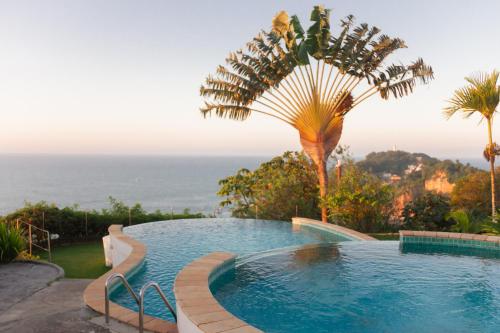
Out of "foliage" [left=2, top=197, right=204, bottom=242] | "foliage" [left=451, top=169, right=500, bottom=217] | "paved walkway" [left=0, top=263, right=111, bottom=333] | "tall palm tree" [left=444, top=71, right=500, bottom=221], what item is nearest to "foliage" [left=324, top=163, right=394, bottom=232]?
"foliage" [left=451, top=169, right=500, bottom=217]

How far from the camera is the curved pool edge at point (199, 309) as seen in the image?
4445mm

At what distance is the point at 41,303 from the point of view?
704 centimetres

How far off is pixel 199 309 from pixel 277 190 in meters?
15.1

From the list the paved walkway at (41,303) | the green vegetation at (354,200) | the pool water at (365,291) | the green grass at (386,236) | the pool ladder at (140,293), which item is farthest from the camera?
the green vegetation at (354,200)

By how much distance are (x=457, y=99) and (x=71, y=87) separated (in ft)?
126

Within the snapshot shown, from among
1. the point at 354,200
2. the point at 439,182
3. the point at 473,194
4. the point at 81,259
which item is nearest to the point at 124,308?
the point at 81,259

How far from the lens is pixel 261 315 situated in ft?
21.2

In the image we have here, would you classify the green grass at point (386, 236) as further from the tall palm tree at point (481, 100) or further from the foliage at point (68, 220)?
the foliage at point (68, 220)

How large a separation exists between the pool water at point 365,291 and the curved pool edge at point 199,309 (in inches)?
35.4

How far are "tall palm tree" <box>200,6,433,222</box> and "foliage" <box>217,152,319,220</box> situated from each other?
2055 millimetres

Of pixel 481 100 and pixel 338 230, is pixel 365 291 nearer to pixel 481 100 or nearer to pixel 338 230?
pixel 338 230

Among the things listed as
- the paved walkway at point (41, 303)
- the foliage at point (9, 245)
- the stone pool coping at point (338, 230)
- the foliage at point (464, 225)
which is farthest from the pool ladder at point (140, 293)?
the foliage at point (464, 225)

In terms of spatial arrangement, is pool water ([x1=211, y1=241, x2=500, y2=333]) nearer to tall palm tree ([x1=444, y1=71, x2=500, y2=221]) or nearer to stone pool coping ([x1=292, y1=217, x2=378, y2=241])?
stone pool coping ([x1=292, y1=217, x2=378, y2=241])

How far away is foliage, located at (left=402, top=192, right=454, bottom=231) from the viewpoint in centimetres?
1552
